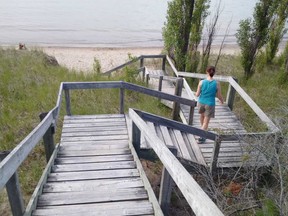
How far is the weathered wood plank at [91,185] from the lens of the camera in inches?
142

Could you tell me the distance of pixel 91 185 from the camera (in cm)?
373

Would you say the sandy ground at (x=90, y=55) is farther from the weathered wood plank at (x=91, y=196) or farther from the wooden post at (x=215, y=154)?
the weathered wood plank at (x=91, y=196)

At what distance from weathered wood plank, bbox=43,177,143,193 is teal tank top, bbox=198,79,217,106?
3.02 m

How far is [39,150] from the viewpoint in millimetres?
5926

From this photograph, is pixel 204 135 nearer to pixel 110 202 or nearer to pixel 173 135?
pixel 173 135

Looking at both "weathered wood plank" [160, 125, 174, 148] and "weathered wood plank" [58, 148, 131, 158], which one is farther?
"weathered wood plank" [160, 125, 174, 148]

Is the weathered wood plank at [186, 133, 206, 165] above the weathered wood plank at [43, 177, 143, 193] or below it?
below

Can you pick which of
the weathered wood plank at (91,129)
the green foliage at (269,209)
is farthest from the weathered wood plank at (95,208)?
the weathered wood plank at (91,129)

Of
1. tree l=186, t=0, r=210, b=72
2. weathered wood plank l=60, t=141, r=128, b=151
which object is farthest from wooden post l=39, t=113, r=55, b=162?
tree l=186, t=0, r=210, b=72

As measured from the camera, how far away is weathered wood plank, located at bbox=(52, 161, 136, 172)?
4241mm

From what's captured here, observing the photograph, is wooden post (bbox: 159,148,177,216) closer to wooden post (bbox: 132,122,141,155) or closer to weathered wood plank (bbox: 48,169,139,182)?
weathered wood plank (bbox: 48,169,139,182)

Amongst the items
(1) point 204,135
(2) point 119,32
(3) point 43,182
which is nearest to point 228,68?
(1) point 204,135

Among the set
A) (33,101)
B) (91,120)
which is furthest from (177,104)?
(33,101)

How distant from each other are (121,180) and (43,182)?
1.03 metres
